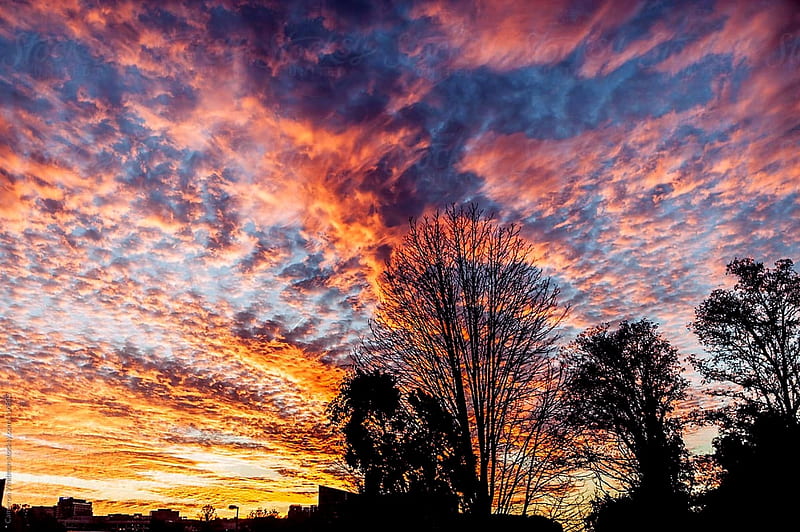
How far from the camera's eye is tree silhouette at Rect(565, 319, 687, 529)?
74.5 feet

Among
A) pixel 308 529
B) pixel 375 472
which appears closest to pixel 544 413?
pixel 375 472

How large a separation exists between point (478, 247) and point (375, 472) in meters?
7.21

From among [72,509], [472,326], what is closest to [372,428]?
[472,326]

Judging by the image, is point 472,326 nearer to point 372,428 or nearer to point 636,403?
point 372,428

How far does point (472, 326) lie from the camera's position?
744 cm

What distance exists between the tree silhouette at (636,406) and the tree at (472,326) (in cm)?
1602

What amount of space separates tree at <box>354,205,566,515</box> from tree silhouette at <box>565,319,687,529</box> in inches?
631

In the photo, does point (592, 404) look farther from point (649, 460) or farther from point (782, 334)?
point (782, 334)

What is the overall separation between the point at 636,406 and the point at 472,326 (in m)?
20.4

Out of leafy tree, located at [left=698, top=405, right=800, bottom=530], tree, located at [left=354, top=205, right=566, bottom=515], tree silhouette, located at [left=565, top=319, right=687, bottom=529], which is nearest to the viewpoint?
tree, located at [left=354, top=205, right=566, bottom=515]

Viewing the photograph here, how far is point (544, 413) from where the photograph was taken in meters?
7.16

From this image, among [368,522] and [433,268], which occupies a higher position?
[433,268]

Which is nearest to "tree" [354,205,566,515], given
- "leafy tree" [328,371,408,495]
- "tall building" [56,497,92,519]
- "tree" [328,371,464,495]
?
"tree" [328,371,464,495]

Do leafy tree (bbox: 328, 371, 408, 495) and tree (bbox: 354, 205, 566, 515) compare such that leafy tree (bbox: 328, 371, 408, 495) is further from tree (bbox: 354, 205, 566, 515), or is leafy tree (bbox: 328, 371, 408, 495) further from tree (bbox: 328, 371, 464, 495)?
tree (bbox: 354, 205, 566, 515)
